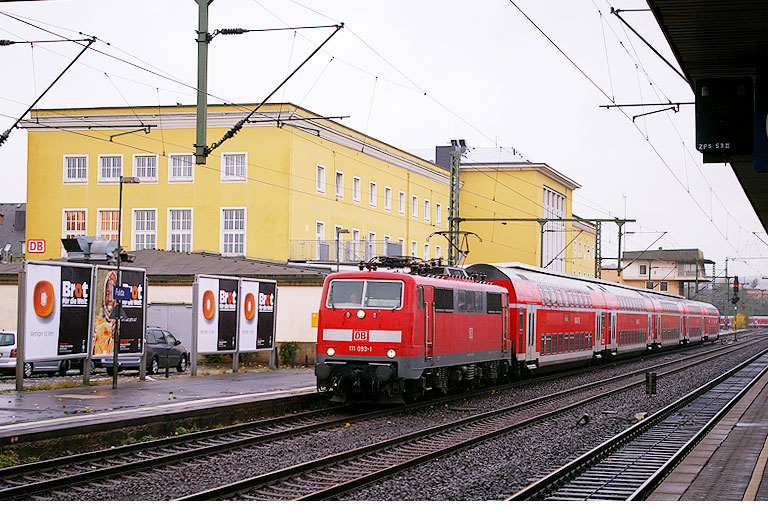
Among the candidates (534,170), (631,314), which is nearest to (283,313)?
(631,314)

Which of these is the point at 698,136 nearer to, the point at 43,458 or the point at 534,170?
the point at 43,458

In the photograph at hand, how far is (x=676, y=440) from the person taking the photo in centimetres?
1753

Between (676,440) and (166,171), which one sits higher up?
(166,171)

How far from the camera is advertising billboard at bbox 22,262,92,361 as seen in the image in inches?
876

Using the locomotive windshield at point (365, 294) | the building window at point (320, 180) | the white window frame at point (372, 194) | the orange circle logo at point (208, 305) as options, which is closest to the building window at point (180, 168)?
the building window at point (320, 180)

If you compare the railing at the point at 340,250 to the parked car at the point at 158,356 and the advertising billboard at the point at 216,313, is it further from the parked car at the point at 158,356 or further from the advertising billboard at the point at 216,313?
the advertising billboard at the point at 216,313

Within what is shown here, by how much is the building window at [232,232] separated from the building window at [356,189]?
8.01m

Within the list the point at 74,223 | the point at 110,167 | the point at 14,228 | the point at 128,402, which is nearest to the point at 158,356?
the point at 128,402

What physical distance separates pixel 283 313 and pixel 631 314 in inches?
736

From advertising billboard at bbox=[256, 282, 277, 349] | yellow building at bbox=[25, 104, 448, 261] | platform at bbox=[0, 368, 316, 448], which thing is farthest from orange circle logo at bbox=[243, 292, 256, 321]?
yellow building at bbox=[25, 104, 448, 261]

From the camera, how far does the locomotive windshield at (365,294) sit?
68.6ft

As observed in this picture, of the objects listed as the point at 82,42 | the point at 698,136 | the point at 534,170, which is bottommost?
the point at 698,136
